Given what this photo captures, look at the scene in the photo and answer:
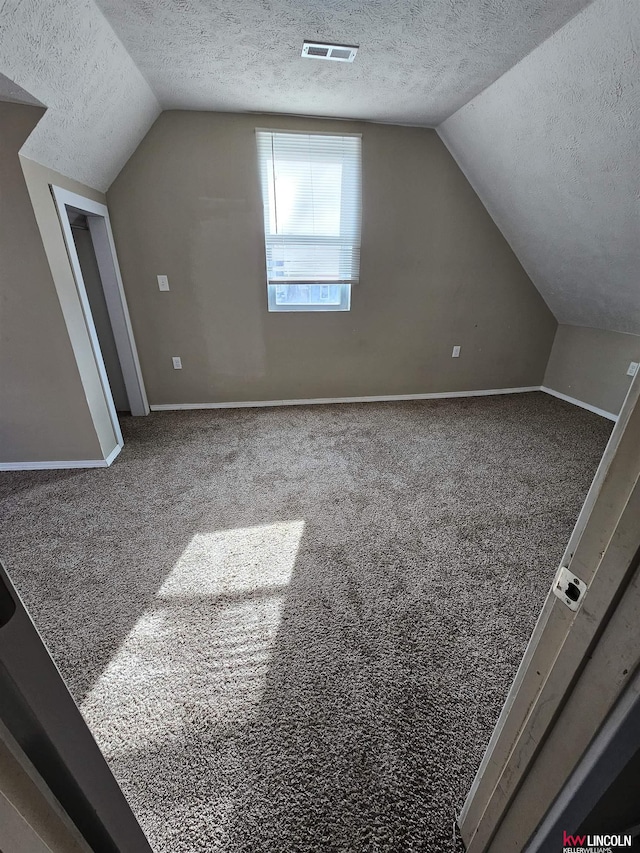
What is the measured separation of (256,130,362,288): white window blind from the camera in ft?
9.02

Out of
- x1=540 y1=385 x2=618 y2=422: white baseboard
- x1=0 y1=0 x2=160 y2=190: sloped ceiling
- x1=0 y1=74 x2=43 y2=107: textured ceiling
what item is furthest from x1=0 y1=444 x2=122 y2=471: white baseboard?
x1=540 y1=385 x2=618 y2=422: white baseboard

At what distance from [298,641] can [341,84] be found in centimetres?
306

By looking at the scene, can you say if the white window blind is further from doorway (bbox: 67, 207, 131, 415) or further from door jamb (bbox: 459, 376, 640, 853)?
door jamb (bbox: 459, 376, 640, 853)

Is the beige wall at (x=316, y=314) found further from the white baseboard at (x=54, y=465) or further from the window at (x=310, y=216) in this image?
the white baseboard at (x=54, y=465)

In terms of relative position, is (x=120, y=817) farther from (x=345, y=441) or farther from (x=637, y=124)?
(x=637, y=124)

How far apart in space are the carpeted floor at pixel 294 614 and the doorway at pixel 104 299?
26.7 inches

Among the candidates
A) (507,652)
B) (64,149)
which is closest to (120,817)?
(507,652)

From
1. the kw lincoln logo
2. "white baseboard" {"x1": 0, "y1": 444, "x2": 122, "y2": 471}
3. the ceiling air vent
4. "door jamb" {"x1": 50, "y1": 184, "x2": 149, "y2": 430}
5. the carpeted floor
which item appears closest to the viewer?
the kw lincoln logo

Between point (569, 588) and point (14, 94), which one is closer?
point (569, 588)

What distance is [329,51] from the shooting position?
6.09ft

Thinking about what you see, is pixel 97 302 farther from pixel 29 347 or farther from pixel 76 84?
pixel 76 84

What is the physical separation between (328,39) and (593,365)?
3337mm

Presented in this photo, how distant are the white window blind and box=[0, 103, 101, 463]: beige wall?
1554mm

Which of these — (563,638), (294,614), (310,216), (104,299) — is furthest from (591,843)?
(104,299)
